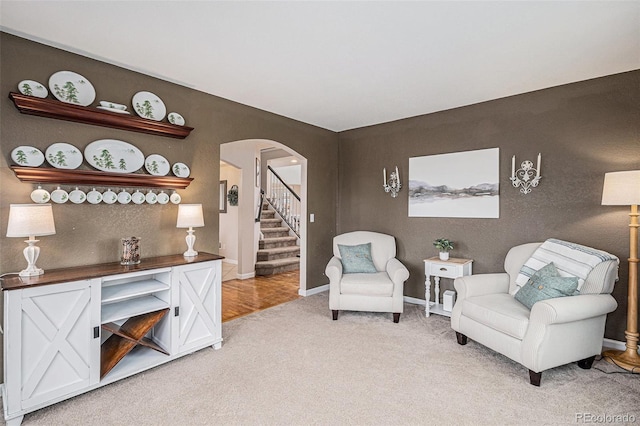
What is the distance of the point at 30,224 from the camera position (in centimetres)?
206

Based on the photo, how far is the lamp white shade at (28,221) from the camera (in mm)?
2018

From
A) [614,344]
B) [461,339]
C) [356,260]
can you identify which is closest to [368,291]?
[356,260]

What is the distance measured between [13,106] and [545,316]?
421cm

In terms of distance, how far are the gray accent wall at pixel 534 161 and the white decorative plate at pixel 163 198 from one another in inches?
117

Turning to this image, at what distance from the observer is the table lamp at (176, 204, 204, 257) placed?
2.96 m

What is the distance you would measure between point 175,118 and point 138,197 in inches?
34.8

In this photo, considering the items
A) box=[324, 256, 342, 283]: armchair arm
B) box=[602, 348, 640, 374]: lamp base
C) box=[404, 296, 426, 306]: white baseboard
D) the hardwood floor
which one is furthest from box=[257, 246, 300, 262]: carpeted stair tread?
box=[602, 348, 640, 374]: lamp base

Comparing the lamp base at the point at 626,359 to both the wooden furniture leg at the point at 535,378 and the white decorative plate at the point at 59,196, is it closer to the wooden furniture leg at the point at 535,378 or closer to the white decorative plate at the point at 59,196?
the wooden furniture leg at the point at 535,378

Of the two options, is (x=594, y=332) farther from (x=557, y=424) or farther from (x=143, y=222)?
(x=143, y=222)

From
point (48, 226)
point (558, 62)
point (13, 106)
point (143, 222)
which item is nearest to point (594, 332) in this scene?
point (558, 62)

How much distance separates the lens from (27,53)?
2.39 m

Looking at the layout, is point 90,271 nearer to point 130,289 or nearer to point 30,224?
point 130,289

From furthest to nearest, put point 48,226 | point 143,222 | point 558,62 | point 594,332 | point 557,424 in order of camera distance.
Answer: point 143,222, point 558,62, point 594,332, point 48,226, point 557,424

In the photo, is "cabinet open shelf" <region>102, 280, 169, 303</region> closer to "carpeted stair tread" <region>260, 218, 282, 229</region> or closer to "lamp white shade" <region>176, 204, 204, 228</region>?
"lamp white shade" <region>176, 204, 204, 228</region>
